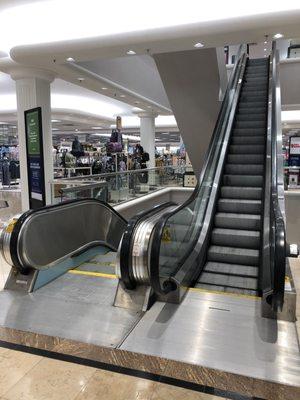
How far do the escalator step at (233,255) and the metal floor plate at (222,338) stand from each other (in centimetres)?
145

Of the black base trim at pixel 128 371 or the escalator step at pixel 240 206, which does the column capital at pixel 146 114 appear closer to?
the escalator step at pixel 240 206

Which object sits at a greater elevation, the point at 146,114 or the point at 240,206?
the point at 146,114

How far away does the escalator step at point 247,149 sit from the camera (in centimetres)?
652

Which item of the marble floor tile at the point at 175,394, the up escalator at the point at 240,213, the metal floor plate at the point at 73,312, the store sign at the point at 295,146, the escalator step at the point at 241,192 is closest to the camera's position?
the marble floor tile at the point at 175,394

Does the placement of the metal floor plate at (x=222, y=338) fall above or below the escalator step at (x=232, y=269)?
above

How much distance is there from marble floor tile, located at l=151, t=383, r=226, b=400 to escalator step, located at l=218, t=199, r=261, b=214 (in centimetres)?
365

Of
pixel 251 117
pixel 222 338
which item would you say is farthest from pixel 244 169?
pixel 222 338

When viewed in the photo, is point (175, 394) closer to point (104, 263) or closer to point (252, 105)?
point (104, 263)

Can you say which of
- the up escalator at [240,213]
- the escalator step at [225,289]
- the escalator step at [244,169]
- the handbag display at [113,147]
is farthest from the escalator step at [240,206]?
the handbag display at [113,147]

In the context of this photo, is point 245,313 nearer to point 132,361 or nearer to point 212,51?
point 132,361

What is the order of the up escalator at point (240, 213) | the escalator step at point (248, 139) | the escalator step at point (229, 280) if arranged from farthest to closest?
the escalator step at point (248, 139), the up escalator at point (240, 213), the escalator step at point (229, 280)

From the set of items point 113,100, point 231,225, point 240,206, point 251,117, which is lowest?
point 231,225

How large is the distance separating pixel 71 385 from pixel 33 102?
5.96 metres

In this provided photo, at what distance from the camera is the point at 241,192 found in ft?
19.0
